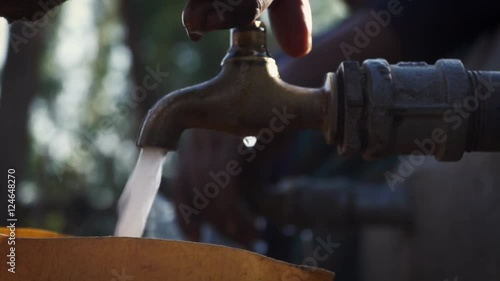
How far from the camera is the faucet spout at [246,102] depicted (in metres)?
0.67

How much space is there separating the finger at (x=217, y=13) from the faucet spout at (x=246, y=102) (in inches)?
3.1

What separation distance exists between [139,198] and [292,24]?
28 centimetres

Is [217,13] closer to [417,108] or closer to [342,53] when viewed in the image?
[417,108]

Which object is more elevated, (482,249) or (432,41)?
(432,41)

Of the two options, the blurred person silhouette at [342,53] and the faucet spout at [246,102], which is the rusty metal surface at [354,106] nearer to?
the faucet spout at [246,102]

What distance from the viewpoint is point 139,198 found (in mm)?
637

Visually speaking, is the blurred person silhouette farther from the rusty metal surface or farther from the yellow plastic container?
the yellow plastic container

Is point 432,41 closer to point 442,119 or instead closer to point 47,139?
point 442,119

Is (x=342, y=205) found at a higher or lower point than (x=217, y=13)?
→ lower

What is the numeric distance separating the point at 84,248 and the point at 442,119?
34 centimetres

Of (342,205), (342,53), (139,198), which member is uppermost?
(342,53)

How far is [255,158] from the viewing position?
1060 mm

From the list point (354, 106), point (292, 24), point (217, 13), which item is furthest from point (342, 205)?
point (217, 13)

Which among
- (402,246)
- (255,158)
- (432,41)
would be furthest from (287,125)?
(402,246)
